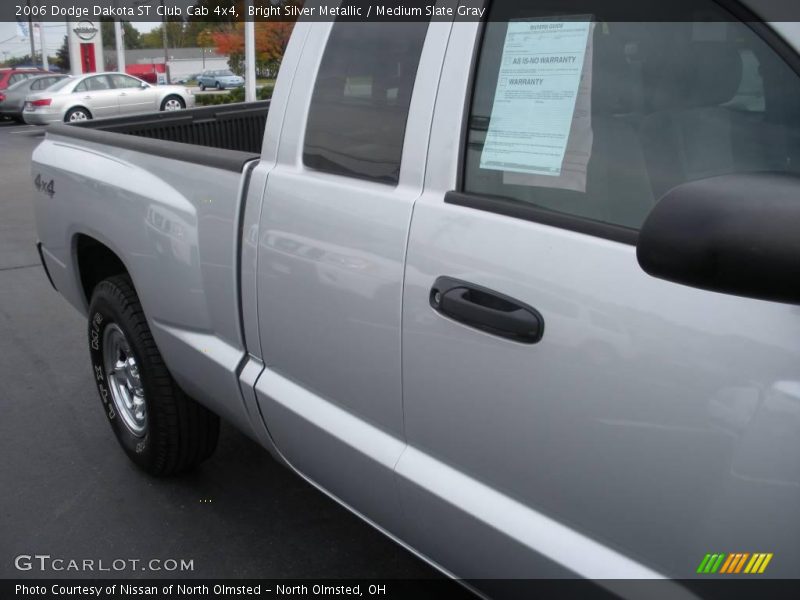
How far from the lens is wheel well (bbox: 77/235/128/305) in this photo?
333 cm

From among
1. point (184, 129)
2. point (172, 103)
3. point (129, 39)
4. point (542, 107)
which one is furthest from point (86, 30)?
point (129, 39)

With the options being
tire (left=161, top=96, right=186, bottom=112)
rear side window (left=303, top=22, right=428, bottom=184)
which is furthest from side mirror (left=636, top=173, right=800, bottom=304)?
tire (left=161, top=96, right=186, bottom=112)

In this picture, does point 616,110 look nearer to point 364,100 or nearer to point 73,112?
point 364,100

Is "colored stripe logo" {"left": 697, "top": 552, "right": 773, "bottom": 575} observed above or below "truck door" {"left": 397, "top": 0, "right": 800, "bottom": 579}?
below

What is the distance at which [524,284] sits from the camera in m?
1.53

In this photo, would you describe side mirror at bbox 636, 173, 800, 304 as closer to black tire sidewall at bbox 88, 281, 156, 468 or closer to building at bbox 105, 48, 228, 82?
black tire sidewall at bbox 88, 281, 156, 468

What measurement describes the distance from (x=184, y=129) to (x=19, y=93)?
19.8 meters

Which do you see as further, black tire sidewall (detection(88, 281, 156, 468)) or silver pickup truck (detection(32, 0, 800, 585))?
black tire sidewall (detection(88, 281, 156, 468))

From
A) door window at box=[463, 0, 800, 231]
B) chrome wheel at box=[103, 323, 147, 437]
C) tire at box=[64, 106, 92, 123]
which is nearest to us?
door window at box=[463, 0, 800, 231]

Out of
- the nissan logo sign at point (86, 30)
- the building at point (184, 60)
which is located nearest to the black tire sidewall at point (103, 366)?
the nissan logo sign at point (86, 30)

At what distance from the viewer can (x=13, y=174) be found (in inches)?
489

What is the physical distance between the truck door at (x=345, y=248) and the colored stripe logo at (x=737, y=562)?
0.79 m

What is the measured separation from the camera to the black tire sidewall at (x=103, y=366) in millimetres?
3033

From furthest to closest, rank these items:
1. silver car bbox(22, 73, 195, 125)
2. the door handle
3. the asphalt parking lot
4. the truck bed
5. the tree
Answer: the tree, silver car bbox(22, 73, 195, 125), the truck bed, the asphalt parking lot, the door handle
